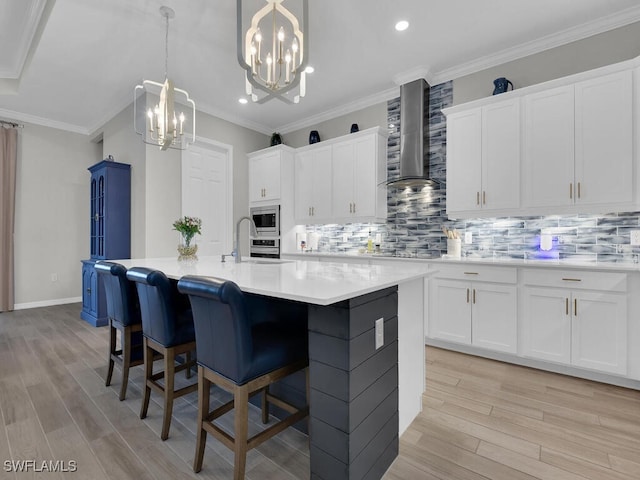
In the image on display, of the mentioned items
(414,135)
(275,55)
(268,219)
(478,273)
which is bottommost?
(478,273)

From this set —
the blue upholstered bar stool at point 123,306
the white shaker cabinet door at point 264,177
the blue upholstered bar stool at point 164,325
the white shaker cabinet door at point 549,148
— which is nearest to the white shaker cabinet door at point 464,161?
the white shaker cabinet door at point 549,148

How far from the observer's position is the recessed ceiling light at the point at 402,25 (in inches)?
111

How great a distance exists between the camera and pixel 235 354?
1301mm

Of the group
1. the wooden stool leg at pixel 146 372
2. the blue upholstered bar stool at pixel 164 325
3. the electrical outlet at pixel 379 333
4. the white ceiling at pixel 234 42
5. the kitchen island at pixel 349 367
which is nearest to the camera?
the kitchen island at pixel 349 367

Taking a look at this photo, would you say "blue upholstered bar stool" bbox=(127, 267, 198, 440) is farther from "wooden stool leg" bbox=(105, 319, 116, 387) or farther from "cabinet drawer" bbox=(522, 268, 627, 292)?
"cabinet drawer" bbox=(522, 268, 627, 292)

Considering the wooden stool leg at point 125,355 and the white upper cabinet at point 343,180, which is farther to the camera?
the white upper cabinet at point 343,180

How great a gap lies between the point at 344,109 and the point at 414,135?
1.37m

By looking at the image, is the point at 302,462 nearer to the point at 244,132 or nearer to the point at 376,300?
the point at 376,300

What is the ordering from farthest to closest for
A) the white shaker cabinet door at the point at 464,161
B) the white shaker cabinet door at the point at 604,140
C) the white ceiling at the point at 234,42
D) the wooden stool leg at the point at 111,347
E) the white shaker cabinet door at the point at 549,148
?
the white shaker cabinet door at the point at 464,161, the white shaker cabinet door at the point at 549,148, the white ceiling at the point at 234,42, the white shaker cabinet door at the point at 604,140, the wooden stool leg at the point at 111,347

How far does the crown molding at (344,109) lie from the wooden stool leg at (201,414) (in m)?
3.96

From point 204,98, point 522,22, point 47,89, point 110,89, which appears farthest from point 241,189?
point 522,22

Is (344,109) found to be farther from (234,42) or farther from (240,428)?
(240,428)

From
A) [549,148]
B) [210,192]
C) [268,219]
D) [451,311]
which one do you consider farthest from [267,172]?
[549,148]

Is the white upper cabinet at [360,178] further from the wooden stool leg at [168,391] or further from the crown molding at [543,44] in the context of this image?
the wooden stool leg at [168,391]
